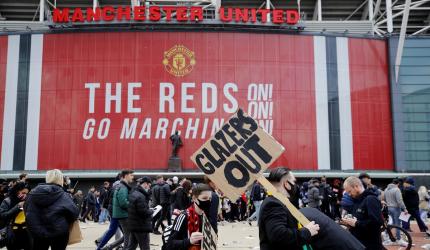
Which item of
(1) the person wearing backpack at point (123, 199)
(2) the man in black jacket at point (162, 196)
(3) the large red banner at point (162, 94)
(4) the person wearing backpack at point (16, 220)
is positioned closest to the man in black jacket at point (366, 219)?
(1) the person wearing backpack at point (123, 199)

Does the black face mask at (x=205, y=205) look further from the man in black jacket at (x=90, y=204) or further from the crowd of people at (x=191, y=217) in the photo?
the man in black jacket at (x=90, y=204)

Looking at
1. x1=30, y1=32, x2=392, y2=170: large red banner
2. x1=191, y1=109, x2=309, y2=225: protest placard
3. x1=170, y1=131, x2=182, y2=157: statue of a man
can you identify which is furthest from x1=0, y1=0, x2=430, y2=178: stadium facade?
x1=191, y1=109, x2=309, y2=225: protest placard

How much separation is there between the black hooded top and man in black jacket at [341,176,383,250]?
353 centimetres

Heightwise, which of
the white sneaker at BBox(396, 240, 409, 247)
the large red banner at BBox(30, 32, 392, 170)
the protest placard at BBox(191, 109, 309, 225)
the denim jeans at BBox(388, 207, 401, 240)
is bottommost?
the white sneaker at BBox(396, 240, 409, 247)

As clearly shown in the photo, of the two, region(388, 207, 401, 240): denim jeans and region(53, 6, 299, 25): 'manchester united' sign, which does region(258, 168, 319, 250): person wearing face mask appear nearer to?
region(388, 207, 401, 240): denim jeans

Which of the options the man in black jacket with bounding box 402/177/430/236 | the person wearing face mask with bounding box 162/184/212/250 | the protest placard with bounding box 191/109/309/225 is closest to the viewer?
the protest placard with bounding box 191/109/309/225

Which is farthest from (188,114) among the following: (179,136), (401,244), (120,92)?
(401,244)

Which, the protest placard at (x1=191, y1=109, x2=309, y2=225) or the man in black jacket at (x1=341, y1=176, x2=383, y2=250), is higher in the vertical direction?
the protest placard at (x1=191, y1=109, x2=309, y2=225)

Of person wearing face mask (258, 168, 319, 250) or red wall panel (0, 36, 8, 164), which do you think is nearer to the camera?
person wearing face mask (258, 168, 319, 250)

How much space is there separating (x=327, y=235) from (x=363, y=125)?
27480 mm

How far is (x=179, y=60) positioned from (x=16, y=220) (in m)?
22.4

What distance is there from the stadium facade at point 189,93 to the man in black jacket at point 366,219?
22940 mm

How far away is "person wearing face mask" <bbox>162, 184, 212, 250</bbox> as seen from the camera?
4500mm

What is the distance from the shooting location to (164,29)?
2955 centimetres
